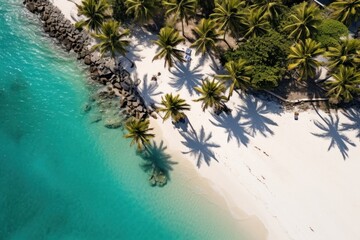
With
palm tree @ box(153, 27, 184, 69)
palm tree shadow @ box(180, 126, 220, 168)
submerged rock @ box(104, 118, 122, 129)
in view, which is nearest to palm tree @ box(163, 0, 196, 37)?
palm tree @ box(153, 27, 184, 69)

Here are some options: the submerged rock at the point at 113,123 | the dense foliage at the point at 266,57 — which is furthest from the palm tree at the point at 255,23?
the submerged rock at the point at 113,123

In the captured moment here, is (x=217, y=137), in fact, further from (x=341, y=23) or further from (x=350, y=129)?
(x=341, y=23)

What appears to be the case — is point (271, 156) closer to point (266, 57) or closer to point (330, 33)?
point (266, 57)

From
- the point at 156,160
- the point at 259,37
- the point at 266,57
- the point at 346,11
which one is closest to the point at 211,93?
the point at 266,57

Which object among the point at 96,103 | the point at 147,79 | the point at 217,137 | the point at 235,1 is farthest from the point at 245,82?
the point at 96,103

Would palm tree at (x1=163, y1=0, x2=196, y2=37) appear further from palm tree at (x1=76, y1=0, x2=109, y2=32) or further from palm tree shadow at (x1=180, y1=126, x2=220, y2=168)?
palm tree shadow at (x1=180, y1=126, x2=220, y2=168)

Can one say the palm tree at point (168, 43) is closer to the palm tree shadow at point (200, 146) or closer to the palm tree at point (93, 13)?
the palm tree at point (93, 13)
